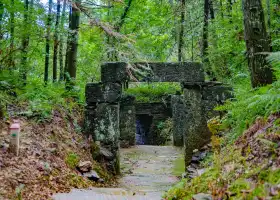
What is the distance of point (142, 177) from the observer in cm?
893

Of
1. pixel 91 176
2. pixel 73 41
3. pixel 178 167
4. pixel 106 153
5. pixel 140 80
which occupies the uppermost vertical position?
pixel 73 41

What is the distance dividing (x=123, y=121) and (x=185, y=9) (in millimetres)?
5620

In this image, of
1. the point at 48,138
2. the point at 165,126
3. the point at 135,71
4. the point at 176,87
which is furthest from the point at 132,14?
the point at 48,138

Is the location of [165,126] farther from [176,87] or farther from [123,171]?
[123,171]

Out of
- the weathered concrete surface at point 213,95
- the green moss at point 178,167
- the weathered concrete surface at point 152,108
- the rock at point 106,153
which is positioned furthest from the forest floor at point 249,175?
the weathered concrete surface at point 152,108

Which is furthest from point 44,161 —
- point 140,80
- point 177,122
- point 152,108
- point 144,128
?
point 144,128

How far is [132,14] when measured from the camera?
685 inches

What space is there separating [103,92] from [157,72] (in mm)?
1611

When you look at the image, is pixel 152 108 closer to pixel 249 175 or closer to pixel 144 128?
pixel 144 128

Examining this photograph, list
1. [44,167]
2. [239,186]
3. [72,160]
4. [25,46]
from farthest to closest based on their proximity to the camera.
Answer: [25,46] < [72,160] < [44,167] < [239,186]

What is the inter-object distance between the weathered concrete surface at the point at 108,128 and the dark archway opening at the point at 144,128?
29.5 ft

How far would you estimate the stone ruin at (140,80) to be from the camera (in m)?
8.69

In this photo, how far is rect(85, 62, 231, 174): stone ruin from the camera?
8.69 metres

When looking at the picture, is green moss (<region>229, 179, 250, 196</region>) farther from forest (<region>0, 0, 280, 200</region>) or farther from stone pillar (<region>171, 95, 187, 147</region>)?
stone pillar (<region>171, 95, 187, 147</region>)
